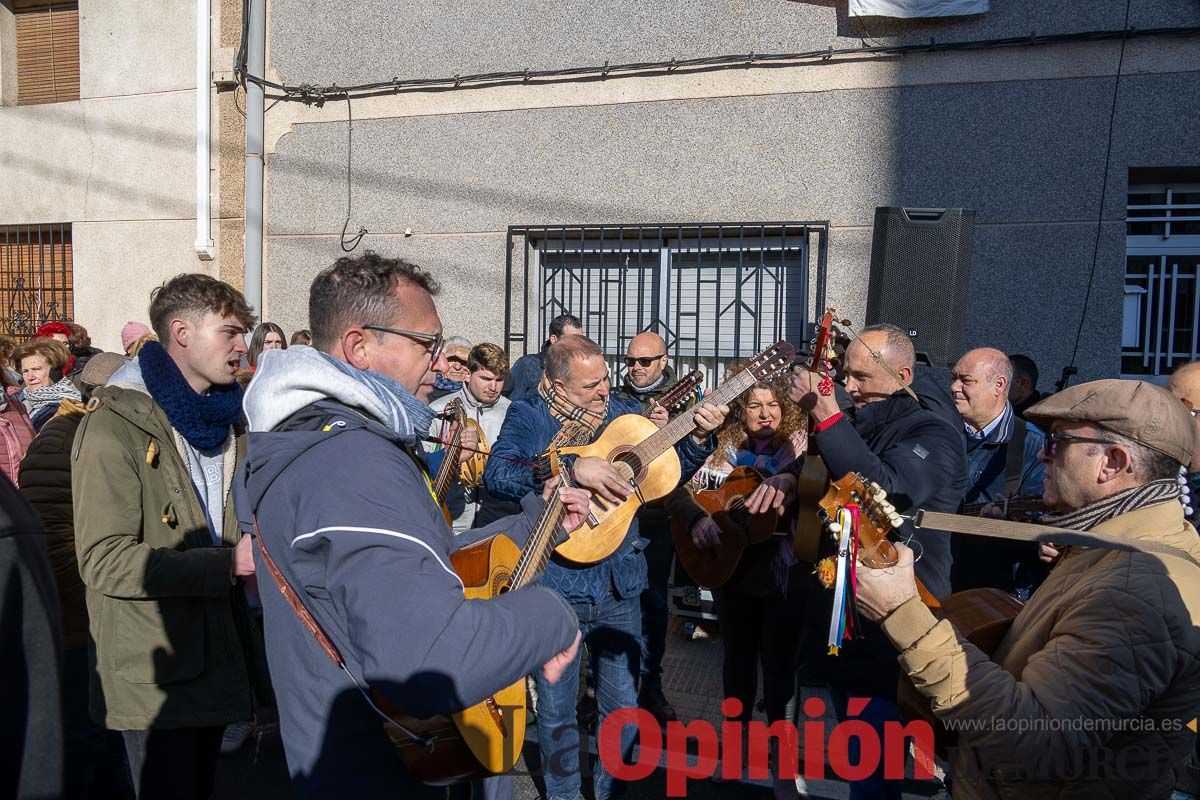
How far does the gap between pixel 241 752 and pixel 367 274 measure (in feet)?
11.0

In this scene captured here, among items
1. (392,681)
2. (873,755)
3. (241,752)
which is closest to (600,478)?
(873,755)

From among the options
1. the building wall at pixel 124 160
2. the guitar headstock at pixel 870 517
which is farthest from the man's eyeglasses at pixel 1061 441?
the building wall at pixel 124 160

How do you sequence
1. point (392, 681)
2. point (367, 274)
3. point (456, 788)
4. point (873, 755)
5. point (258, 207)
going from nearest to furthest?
1. point (392, 681)
2. point (367, 274)
3. point (456, 788)
4. point (873, 755)
5. point (258, 207)

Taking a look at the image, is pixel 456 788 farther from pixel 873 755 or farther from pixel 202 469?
pixel 873 755

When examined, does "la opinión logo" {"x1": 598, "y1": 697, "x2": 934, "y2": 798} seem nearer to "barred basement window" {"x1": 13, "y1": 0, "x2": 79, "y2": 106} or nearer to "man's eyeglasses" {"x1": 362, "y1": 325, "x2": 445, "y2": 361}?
"man's eyeglasses" {"x1": 362, "y1": 325, "x2": 445, "y2": 361}

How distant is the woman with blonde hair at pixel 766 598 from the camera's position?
3732 mm

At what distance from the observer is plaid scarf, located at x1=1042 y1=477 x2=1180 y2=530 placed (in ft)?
6.52

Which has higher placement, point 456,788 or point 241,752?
point 456,788

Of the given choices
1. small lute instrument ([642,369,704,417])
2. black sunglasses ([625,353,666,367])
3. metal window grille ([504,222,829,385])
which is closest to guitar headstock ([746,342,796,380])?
small lute instrument ([642,369,704,417])

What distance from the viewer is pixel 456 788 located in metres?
2.08

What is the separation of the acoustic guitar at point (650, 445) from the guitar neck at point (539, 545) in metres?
0.77

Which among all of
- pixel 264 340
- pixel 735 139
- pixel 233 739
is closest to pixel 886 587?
pixel 233 739

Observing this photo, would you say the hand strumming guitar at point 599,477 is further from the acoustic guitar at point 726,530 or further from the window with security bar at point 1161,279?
the window with security bar at point 1161,279

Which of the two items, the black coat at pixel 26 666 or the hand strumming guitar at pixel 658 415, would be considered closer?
the black coat at pixel 26 666
